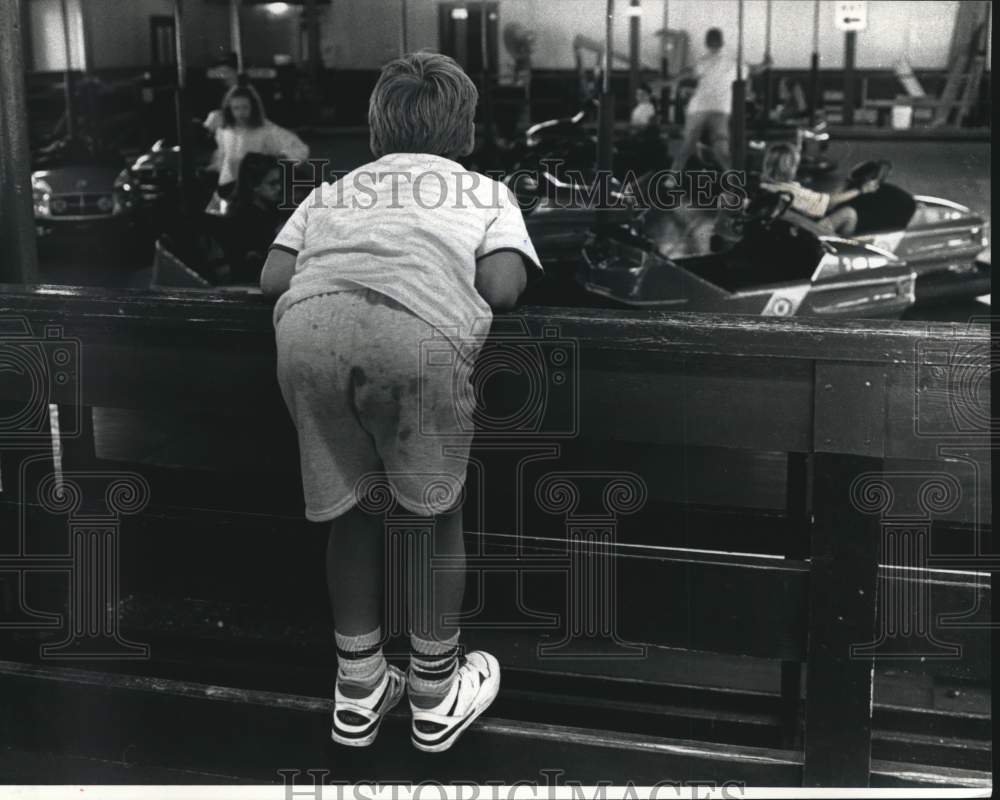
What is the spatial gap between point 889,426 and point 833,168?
32.9 feet

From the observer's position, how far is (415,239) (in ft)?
6.42

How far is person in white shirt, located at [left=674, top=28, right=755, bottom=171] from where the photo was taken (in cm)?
959

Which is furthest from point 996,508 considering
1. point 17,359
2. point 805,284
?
point 805,284

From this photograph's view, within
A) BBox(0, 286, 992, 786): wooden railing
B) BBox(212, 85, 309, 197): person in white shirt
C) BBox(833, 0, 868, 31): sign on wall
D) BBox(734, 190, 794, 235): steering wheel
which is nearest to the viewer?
BBox(0, 286, 992, 786): wooden railing

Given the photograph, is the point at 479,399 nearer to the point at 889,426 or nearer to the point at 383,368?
the point at 383,368

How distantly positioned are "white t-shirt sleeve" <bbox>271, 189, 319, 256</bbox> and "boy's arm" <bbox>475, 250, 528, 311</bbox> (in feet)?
Result: 0.97

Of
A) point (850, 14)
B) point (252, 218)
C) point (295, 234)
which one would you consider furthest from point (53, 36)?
point (295, 234)

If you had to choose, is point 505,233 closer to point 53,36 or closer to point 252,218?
point 252,218

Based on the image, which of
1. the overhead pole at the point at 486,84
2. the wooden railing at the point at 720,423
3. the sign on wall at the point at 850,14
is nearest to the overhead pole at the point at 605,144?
the overhead pole at the point at 486,84

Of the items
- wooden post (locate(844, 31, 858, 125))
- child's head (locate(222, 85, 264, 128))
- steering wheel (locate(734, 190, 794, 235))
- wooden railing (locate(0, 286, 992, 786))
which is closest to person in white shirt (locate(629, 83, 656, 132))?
wooden post (locate(844, 31, 858, 125))

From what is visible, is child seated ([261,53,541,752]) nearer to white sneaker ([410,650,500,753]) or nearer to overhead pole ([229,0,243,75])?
white sneaker ([410,650,500,753])

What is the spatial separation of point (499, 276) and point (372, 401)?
0.94ft

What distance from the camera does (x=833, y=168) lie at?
37.4 feet

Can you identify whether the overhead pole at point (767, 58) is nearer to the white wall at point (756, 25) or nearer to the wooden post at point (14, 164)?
the white wall at point (756, 25)
